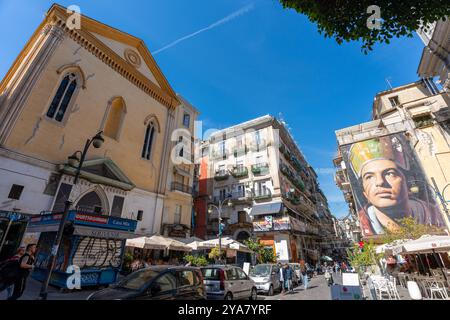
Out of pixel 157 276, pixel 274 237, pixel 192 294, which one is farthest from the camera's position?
pixel 274 237

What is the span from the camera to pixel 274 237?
91.8 feet

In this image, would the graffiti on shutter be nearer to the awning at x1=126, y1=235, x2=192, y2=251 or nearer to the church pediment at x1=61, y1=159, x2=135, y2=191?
the awning at x1=126, y1=235, x2=192, y2=251

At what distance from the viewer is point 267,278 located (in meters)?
13.6

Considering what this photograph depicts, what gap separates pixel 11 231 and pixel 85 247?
4752mm

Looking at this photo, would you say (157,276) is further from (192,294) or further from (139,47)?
(139,47)

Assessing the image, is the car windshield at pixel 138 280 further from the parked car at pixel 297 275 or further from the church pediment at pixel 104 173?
the parked car at pixel 297 275

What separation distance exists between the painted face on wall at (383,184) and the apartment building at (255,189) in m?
9.74

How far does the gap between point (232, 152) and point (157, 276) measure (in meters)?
31.1

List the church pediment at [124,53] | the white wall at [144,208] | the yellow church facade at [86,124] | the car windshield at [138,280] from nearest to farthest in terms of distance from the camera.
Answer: the car windshield at [138,280]
the yellow church facade at [86,124]
the church pediment at [124,53]
the white wall at [144,208]

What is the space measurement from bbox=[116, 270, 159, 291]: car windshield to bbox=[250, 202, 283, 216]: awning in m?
23.4

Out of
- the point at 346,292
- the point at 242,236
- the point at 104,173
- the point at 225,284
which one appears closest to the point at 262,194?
the point at 242,236

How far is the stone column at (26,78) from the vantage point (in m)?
12.5

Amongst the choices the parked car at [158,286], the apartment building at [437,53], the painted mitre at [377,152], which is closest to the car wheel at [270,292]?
the parked car at [158,286]
